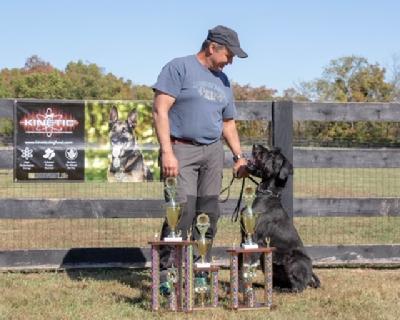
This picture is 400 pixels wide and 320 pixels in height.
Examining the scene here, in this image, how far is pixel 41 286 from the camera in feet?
21.0

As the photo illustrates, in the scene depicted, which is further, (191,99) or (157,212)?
(157,212)

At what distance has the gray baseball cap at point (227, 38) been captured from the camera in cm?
561

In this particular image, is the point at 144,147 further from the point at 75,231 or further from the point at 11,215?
the point at 75,231

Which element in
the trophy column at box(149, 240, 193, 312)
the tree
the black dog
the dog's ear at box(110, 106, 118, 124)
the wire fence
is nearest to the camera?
the trophy column at box(149, 240, 193, 312)

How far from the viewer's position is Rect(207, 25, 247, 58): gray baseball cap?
221 inches

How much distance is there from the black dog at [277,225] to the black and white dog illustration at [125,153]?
145cm

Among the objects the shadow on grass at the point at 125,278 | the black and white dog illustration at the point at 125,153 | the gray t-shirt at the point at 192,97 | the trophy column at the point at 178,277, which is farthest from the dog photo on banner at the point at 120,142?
the trophy column at the point at 178,277

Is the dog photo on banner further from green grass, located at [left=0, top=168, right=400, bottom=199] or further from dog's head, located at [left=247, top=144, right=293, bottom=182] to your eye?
green grass, located at [left=0, top=168, right=400, bottom=199]

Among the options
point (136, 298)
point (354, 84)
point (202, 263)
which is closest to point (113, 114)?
point (136, 298)

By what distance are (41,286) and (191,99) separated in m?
2.15

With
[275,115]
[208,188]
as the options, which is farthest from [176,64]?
[275,115]

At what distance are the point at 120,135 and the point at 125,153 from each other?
0.60 feet

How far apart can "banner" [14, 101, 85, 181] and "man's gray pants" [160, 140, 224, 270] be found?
1650 millimetres

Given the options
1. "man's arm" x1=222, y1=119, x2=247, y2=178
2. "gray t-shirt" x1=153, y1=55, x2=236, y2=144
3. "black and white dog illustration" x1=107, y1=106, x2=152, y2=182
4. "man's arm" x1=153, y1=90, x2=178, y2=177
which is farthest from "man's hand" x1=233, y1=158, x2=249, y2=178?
"black and white dog illustration" x1=107, y1=106, x2=152, y2=182
